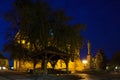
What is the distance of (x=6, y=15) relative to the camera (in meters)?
52.8

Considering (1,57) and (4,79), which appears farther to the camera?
(1,57)

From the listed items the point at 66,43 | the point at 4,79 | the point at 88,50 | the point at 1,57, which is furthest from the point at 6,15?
the point at 1,57

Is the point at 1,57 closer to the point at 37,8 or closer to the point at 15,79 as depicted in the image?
the point at 37,8

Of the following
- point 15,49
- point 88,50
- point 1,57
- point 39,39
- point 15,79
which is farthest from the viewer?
point 1,57

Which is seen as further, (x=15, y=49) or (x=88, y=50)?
(x=88, y=50)

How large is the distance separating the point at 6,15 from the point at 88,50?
103 ft

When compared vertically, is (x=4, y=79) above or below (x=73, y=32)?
below

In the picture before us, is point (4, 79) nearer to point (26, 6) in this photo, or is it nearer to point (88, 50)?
point (26, 6)

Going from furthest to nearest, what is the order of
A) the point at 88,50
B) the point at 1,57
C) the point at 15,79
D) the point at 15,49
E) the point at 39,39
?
the point at 1,57 < the point at 88,50 < the point at 15,49 < the point at 39,39 < the point at 15,79

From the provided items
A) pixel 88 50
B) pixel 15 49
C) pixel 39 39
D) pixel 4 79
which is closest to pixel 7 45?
pixel 15 49

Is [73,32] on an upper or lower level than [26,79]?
upper

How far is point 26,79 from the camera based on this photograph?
121ft

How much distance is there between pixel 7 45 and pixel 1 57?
151 feet

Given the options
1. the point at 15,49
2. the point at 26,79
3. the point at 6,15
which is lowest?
the point at 26,79
